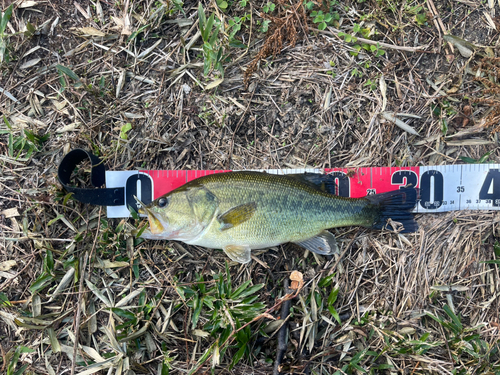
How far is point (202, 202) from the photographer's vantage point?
3.57 meters

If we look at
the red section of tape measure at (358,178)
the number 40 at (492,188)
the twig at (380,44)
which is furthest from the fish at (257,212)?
the twig at (380,44)

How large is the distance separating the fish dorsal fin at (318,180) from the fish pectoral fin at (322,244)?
0.52 m

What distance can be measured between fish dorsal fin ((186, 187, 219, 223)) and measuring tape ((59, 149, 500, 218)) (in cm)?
43

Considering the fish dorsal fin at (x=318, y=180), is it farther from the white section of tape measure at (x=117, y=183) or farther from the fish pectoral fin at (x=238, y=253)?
the white section of tape measure at (x=117, y=183)

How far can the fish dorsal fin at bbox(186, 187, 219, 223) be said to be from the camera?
357 cm

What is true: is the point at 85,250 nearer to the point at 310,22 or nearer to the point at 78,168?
the point at 78,168

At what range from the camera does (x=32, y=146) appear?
3.96m

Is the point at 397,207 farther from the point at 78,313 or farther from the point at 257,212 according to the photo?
the point at 78,313

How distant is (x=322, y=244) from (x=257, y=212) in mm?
868

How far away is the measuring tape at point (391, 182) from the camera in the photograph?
13.0 ft

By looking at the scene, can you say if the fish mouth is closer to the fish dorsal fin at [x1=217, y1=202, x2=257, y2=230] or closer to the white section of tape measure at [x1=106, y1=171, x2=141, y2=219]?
the white section of tape measure at [x1=106, y1=171, x2=141, y2=219]

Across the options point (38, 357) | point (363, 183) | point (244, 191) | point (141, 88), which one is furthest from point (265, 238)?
point (38, 357)

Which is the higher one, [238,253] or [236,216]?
[236,216]

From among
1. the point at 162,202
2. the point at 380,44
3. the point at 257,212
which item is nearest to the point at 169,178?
the point at 162,202
